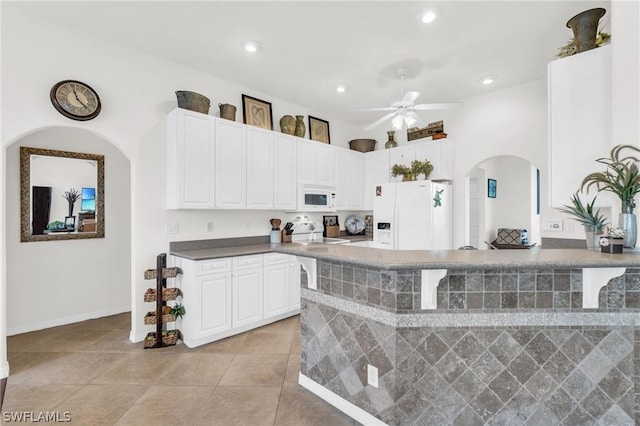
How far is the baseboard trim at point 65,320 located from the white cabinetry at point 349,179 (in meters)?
3.47

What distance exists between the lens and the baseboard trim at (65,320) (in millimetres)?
3340

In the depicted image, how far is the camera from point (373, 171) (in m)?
5.29

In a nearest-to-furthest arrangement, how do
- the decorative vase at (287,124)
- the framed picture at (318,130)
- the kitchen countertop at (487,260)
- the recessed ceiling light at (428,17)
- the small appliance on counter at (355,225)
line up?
the kitchen countertop at (487,260) → the recessed ceiling light at (428,17) → the decorative vase at (287,124) → the framed picture at (318,130) → the small appliance on counter at (355,225)

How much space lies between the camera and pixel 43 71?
267 cm

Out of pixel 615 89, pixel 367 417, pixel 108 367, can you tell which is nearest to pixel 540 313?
pixel 367 417

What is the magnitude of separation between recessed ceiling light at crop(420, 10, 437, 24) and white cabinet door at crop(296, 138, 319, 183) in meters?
2.21

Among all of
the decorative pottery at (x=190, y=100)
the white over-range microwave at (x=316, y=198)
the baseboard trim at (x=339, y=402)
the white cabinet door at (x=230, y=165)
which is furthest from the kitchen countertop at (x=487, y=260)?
the white over-range microwave at (x=316, y=198)

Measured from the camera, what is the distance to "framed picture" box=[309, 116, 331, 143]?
4.91m

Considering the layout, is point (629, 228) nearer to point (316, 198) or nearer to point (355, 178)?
point (316, 198)

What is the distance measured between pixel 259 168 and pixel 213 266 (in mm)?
1367

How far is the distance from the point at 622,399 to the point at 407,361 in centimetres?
119

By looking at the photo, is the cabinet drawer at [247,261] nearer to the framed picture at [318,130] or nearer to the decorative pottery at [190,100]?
the decorative pottery at [190,100]

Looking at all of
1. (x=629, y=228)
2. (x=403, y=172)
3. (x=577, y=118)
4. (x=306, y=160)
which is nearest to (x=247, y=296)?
(x=306, y=160)

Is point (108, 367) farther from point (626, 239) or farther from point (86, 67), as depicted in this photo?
point (626, 239)
